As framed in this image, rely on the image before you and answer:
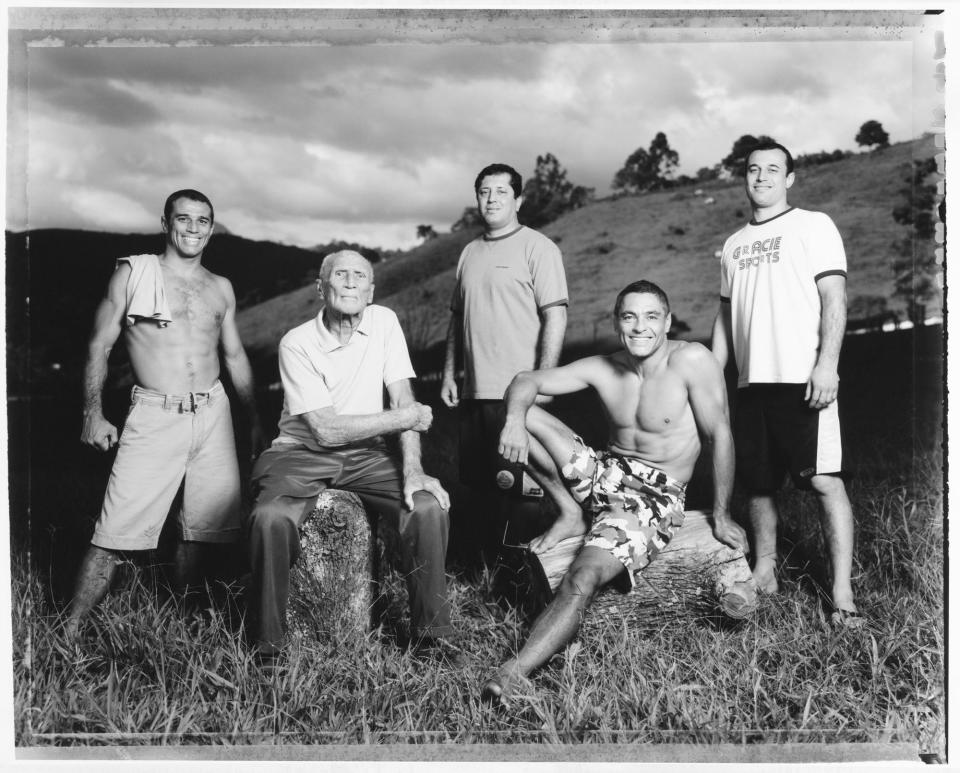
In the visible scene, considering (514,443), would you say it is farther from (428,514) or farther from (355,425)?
(355,425)

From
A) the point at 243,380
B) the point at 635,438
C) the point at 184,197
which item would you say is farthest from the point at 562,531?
the point at 184,197

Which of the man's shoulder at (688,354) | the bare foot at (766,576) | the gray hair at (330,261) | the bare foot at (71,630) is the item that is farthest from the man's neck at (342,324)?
the bare foot at (766,576)

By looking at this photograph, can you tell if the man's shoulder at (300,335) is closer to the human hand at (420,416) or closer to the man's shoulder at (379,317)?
the man's shoulder at (379,317)

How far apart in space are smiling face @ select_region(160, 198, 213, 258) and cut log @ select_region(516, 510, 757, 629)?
2.40 m

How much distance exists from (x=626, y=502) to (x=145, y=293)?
2.65 m

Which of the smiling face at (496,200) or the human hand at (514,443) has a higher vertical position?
the smiling face at (496,200)

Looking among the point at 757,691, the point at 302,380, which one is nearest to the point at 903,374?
the point at 757,691

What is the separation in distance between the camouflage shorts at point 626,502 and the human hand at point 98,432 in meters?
2.32

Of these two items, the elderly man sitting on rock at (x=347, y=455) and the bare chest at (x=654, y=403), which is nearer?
the elderly man sitting on rock at (x=347, y=455)

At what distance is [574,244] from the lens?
24.7ft

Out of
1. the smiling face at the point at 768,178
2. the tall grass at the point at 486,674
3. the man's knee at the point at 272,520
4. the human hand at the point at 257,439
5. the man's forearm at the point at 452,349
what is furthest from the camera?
the man's forearm at the point at 452,349

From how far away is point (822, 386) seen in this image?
13.7ft

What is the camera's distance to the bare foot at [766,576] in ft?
14.7
